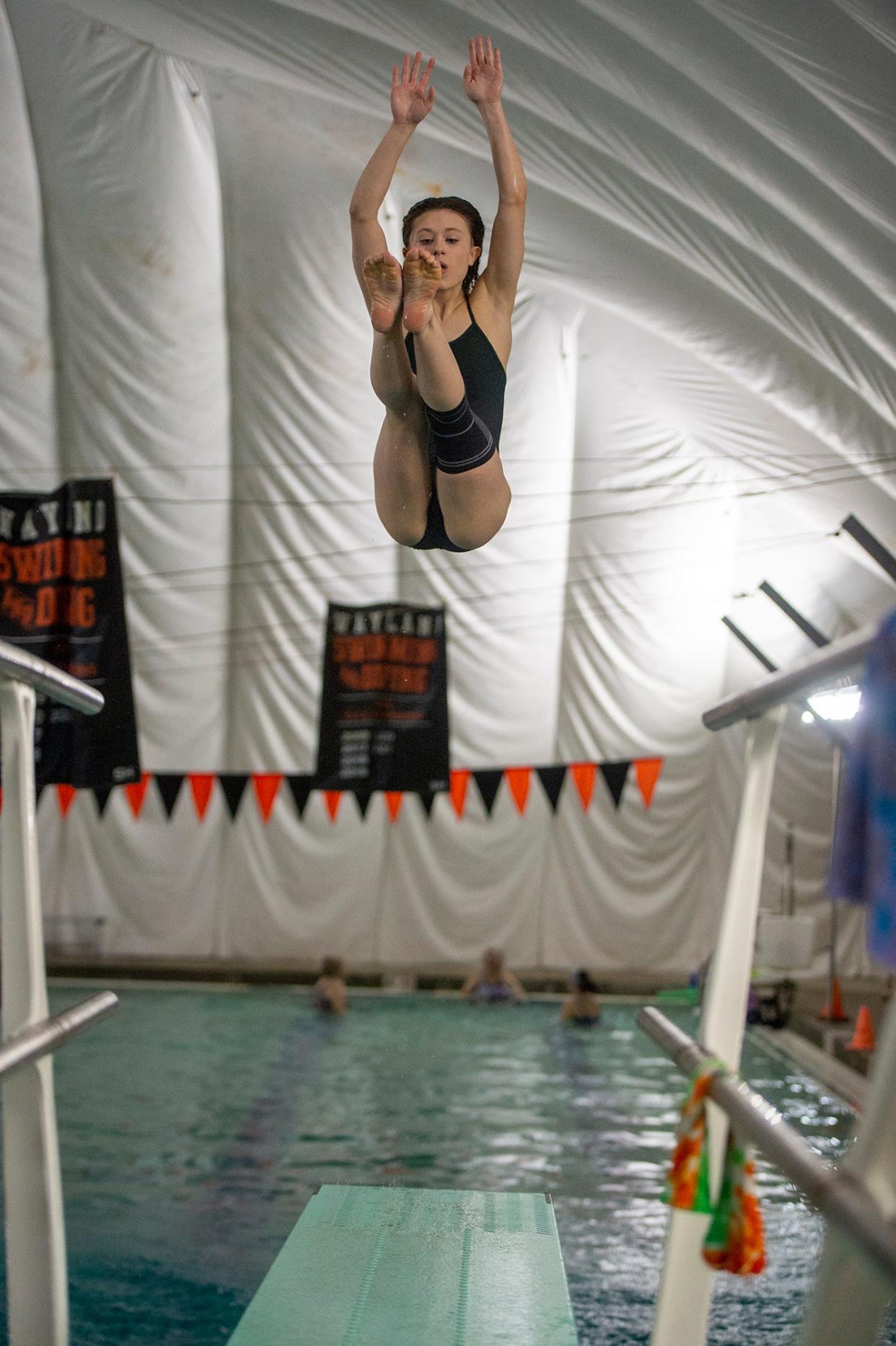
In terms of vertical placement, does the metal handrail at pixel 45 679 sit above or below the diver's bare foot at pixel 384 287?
below

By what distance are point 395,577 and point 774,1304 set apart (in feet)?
27.0

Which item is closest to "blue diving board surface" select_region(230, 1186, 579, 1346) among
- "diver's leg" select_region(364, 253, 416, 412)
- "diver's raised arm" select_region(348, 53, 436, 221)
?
"diver's leg" select_region(364, 253, 416, 412)

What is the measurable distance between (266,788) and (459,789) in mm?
1785

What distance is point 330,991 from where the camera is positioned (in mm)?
11500

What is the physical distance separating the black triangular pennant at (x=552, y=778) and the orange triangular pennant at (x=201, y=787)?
2.96 metres

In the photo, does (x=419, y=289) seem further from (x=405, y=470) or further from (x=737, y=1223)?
(x=737, y=1223)

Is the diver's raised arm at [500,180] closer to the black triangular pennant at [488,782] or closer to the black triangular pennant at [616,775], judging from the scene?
the black triangular pennant at [488,782]

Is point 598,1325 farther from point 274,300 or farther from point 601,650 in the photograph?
point 601,650

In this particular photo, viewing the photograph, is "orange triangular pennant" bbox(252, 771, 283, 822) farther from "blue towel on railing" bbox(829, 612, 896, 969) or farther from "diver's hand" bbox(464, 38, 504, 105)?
"blue towel on railing" bbox(829, 612, 896, 969)

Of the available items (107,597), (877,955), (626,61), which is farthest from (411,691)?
(877,955)

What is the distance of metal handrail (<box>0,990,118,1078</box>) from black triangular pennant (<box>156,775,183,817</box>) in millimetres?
9175

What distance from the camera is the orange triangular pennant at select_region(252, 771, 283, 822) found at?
12086 millimetres

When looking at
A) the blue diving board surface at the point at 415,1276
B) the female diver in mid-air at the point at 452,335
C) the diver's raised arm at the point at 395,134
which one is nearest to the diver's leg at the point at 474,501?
the female diver in mid-air at the point at 452,335

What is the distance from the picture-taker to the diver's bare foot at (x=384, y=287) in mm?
3256
